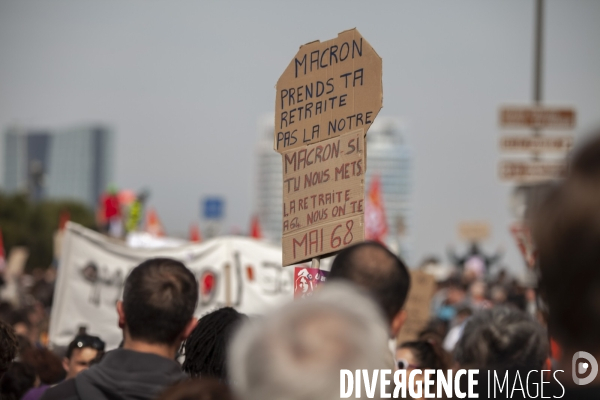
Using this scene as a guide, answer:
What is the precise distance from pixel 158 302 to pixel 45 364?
2.44 meters

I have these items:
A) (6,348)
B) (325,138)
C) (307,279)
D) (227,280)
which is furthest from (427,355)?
(227,280)

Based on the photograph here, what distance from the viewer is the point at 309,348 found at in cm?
155

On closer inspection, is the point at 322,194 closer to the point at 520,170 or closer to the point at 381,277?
the point at 381,277

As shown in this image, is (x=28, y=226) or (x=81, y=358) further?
(x=28, y=226)

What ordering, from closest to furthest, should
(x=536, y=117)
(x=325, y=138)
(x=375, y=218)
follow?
1. (x=325, y=138)
2. (x=536, y=117)
3. (x=375, y=218)

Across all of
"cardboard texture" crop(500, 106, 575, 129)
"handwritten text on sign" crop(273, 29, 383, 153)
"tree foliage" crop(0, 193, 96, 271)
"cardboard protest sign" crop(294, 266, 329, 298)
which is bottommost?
"cardboard protest sign" crop(294, 266, 329, 298)

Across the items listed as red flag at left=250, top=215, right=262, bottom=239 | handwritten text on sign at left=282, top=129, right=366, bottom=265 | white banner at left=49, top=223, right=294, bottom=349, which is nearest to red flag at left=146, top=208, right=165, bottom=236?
red flag at left=250, top=215, right=262, bottom=239

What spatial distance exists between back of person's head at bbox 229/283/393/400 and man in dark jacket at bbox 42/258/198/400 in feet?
4.47

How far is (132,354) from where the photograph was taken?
3.01 m

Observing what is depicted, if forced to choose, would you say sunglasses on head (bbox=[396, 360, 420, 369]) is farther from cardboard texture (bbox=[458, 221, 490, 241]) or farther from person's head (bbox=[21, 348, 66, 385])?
cardboard texture (bbox=[458, 221, 490, 241])

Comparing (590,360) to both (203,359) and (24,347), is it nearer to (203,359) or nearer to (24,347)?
(203,359)

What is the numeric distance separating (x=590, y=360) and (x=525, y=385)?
652 mm

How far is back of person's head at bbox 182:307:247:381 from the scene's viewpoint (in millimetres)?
3422

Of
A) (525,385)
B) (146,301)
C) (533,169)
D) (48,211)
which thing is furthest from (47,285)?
(48,211)
